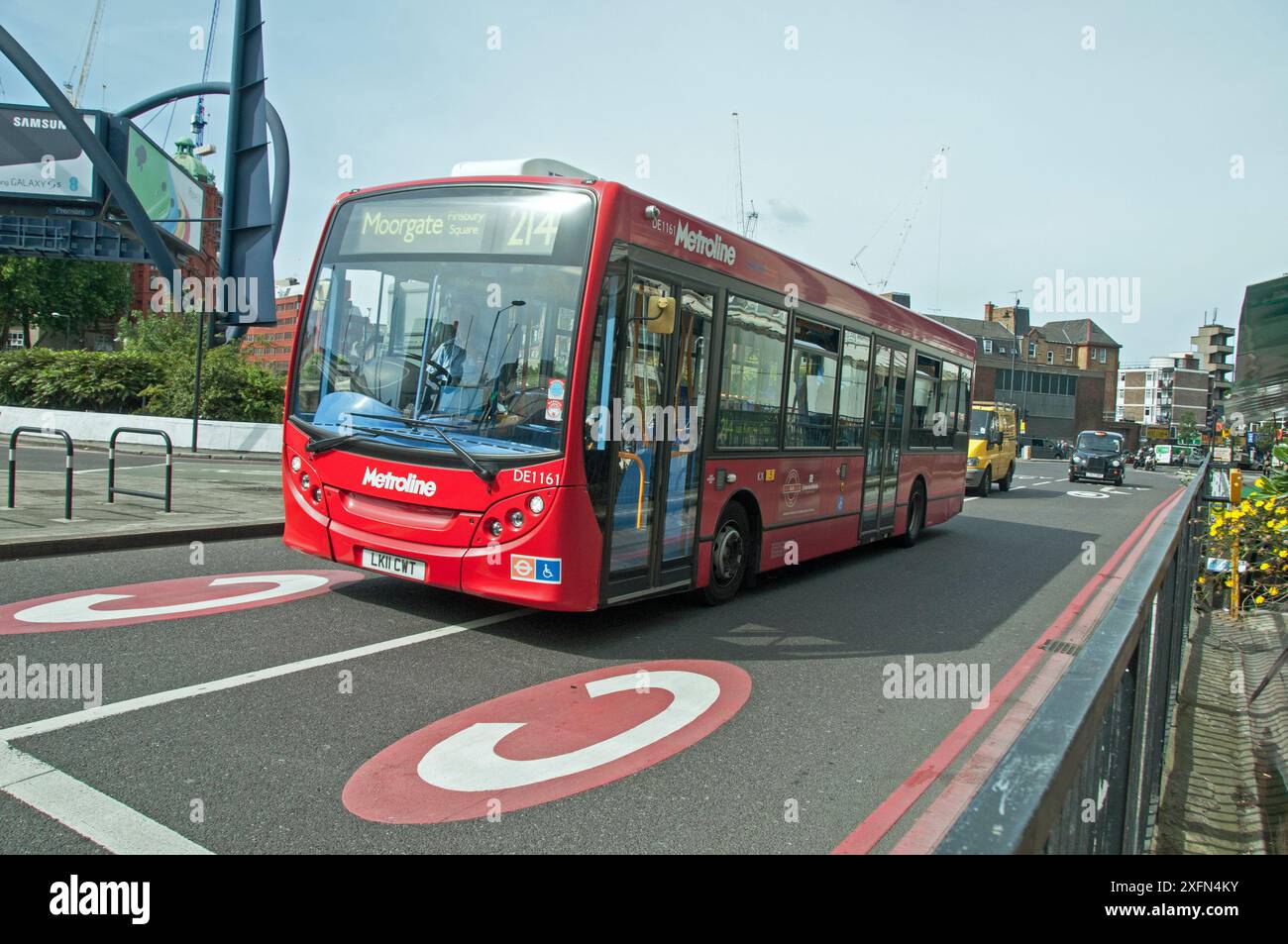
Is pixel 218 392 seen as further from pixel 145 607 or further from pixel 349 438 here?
pixel 349 438

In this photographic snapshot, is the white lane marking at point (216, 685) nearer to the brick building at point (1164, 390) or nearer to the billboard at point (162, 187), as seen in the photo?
the billboard at point (162, 187)

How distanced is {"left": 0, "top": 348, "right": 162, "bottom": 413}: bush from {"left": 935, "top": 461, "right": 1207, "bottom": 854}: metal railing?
2893 centimetres

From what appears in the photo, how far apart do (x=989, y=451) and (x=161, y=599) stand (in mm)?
23459

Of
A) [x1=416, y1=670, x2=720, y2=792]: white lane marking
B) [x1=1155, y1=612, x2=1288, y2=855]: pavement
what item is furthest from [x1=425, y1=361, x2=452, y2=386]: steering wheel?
[x1=1155, y1=612, x2=1288, y2=855]: pavement

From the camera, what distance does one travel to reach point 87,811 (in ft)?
11.9

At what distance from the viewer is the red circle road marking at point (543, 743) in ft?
13.3

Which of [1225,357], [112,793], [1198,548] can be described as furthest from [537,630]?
[1225,357]

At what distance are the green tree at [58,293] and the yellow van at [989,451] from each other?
5538 cm

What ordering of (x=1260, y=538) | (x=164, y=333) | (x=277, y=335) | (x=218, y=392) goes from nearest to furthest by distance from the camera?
(x=1260, y=538) → (x=218, y=392) → (x=164, y=333) → (x=277, y=335)

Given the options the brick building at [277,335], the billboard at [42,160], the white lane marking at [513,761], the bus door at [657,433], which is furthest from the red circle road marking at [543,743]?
the billboard at [42,160]

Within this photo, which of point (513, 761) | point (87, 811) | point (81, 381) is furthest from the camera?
point (81, 381)

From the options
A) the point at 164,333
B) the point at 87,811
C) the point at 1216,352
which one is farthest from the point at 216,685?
the point at 1216,352

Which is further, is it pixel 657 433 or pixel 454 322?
pixel 657 433
